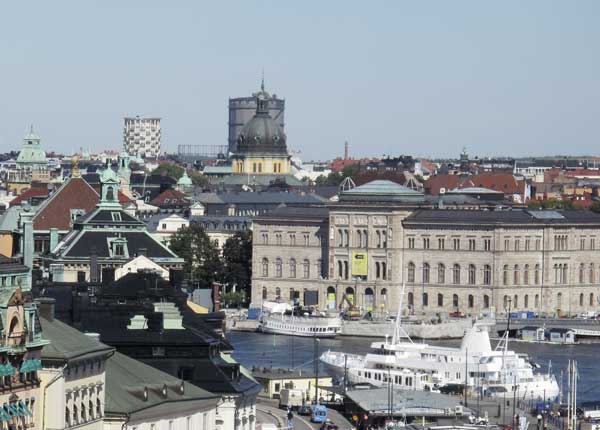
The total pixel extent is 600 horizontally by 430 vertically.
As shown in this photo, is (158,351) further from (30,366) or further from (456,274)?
(456,274)

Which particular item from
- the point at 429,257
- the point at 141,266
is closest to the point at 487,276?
the point at 429,257

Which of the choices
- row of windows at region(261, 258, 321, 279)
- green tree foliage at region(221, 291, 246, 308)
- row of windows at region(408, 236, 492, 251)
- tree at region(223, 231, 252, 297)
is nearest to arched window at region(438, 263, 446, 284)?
row of windows at region(408, 236, 492, 251)

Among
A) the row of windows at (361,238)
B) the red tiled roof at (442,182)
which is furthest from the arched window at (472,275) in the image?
the red tiled roof at (442,182)

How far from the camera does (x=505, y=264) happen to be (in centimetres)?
12450

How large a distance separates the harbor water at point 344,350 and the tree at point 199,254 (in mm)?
14679

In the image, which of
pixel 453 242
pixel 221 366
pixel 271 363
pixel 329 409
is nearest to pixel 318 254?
pixel 453 242

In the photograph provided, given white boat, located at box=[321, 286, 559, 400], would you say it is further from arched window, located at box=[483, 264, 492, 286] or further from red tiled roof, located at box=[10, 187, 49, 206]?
red tiled roof, located at box=[10, 187, 49, 206]

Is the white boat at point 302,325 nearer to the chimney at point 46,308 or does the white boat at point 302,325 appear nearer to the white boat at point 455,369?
the white boat at point 455,369

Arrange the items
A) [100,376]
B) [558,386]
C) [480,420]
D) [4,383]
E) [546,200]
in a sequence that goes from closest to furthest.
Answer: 1. [4,383]
2. [100,376]
3. [480,420]
4. [558,386]
5. [546,200]

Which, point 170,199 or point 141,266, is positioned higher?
point 170,199

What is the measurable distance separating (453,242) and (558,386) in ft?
127

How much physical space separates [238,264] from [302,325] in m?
19.3

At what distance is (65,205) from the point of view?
4075 inches

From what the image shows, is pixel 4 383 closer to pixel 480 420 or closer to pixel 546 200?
pixel 480 420
